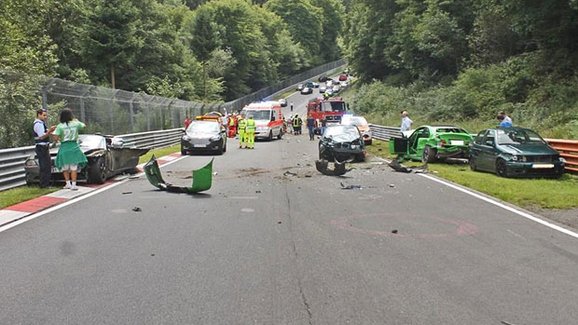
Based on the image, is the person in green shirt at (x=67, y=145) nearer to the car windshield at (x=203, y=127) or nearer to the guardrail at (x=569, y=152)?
the guardrail at (x=569, y=152)

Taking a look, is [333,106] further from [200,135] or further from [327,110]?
[200,135]

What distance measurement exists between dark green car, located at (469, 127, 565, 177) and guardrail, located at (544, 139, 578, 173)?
0.36m

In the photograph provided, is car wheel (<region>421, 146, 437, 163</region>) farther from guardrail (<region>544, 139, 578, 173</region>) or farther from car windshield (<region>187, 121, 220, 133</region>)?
car windshield (<region>187, 121, 220, 133</region>)

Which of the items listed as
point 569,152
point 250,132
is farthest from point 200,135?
point 569,152

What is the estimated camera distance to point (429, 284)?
563 centimetres

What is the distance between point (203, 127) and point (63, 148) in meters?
12.9

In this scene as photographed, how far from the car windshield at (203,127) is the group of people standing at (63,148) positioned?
12.2 metres

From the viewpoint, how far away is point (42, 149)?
482 inches

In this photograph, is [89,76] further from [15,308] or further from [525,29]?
[15,308]

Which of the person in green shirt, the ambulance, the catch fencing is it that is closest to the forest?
the catch fencing

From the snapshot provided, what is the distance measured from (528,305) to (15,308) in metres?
4.50

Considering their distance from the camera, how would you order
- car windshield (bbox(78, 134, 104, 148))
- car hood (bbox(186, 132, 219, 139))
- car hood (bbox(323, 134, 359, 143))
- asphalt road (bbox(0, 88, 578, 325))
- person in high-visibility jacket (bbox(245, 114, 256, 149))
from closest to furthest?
1. asphalt road (bbox(0, 88, 578, 325))
2. car windshield (bbox(78, 134, 104, 148))
3. car hood (bbox(323, 134, 359, 143))
4. car hood (bbox(186, 132, 219, 139))
5. person in high-visibility jacket (bbox(245, 114, 256, 149))

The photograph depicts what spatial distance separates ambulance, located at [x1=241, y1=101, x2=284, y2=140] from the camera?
3600 cm

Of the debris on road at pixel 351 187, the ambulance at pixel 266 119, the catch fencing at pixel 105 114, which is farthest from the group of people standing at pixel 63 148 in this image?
the ambulance at pixel 266 119
